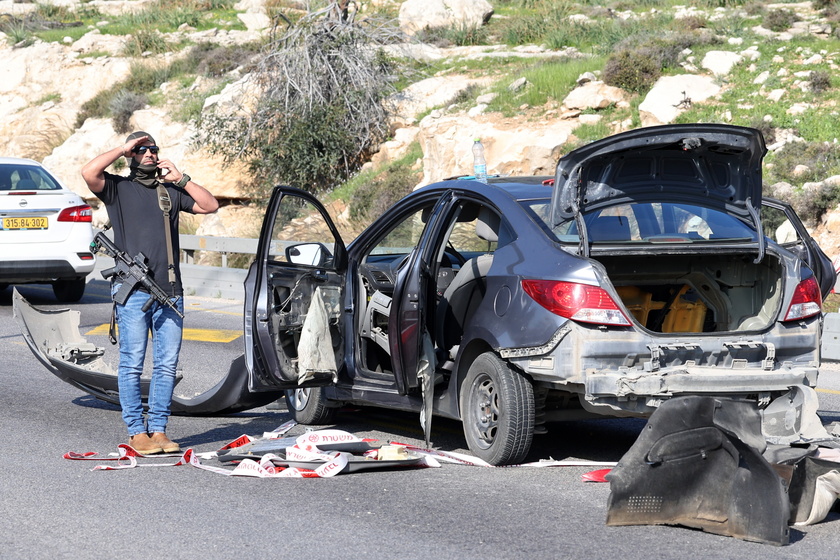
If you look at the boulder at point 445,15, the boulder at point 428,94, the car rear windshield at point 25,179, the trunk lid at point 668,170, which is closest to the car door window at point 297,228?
the car rear windshield at point 25,179

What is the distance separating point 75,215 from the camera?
48.8 ft

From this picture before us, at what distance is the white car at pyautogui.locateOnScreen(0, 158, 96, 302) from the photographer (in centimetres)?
1436

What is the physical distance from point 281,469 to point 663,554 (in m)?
2.43

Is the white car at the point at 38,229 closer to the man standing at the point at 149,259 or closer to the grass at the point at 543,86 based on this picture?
the man standing at the point at 149,259

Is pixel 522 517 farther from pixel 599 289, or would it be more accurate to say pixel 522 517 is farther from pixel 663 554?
pixel 599 289

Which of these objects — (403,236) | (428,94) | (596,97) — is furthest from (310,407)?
(428,94)

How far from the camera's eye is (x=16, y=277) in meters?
14.5

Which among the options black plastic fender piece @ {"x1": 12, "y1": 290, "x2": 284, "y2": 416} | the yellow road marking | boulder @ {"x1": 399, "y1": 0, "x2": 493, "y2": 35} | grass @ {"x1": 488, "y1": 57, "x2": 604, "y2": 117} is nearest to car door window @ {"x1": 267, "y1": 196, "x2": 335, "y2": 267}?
the yellow road marking

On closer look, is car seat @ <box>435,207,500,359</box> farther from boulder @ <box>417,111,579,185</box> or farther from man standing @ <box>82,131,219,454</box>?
boulder @ <box>417,111,579,185</box>

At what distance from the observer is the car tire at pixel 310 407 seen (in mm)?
7648

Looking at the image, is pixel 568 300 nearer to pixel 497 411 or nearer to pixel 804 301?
pixel 497 411

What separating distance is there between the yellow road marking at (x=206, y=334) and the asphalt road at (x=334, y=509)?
468 centimetres

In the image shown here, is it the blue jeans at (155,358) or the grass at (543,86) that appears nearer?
the blue jeans at (155,358)

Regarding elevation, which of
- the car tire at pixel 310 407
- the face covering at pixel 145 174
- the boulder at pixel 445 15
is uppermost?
the boulder at pixel 445 15
